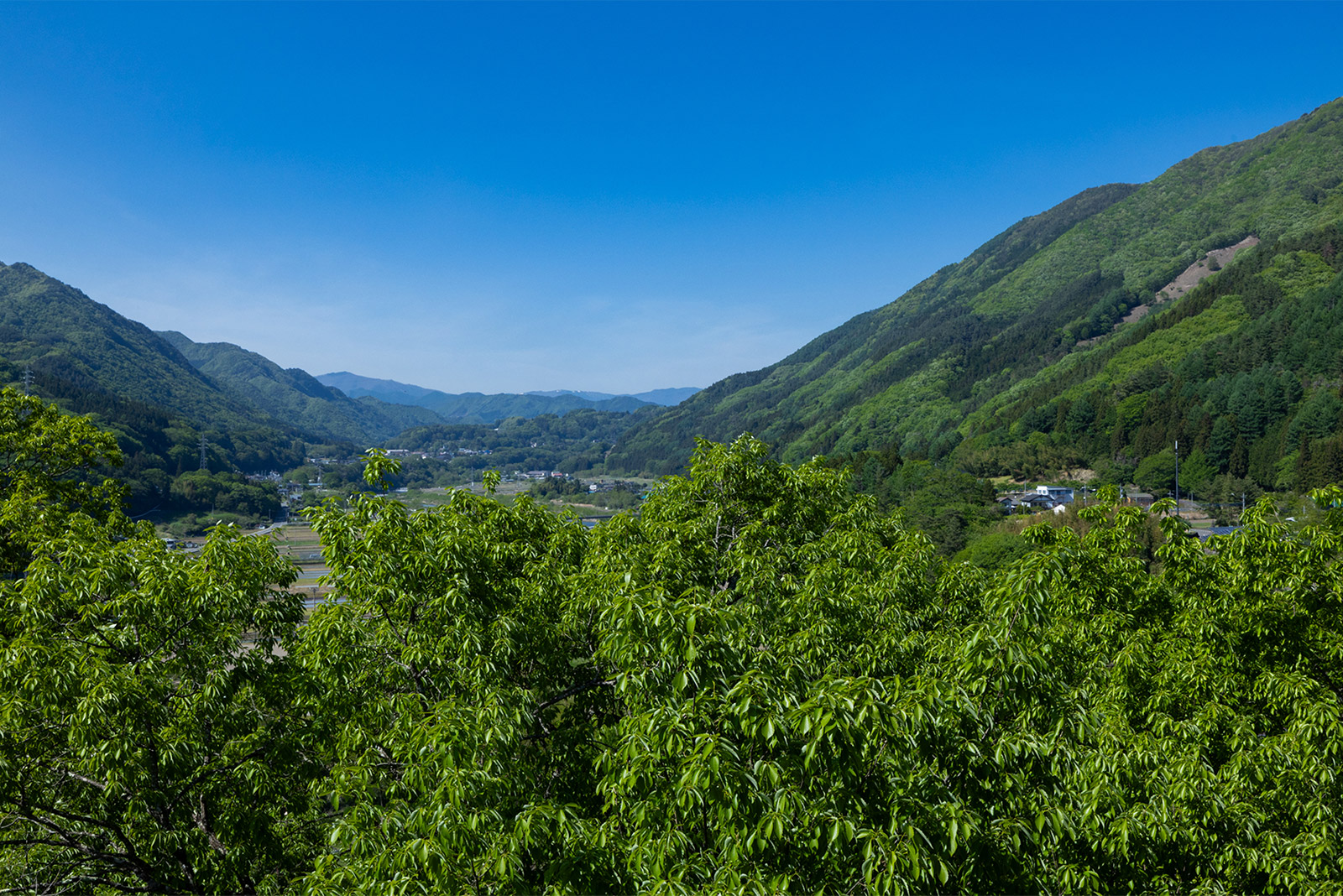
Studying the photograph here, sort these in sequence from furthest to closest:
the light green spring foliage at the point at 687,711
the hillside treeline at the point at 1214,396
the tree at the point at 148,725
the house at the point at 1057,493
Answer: the house at the point at 1057,493
the hillside treeline at the point at 1214,396
the tree at the point at 148,725
the light green spring foliage at the point at 687,711

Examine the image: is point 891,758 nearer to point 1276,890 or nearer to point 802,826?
point 802,826

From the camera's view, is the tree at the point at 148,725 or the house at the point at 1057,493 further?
the house at the point at 1057,493

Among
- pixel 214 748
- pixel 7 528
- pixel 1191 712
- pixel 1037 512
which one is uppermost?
pixel 7 528

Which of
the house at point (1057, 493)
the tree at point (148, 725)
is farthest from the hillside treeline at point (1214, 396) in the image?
the tree at point (148, 725)

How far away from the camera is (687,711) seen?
564 centimetres

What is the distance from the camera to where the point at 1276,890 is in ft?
28.4

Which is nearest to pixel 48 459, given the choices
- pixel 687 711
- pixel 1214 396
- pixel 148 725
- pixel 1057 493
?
pixel 148 725

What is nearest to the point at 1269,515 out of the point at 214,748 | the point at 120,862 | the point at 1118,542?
the point at 1118,542

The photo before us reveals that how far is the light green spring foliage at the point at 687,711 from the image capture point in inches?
223

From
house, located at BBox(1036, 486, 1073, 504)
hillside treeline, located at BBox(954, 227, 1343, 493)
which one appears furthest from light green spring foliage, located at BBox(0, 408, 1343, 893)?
house, located at BBox(1036, 486, 1073, 504)

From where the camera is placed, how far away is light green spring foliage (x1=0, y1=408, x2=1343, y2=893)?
5.68 meters

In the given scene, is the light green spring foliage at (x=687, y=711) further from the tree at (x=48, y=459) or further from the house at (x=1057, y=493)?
the house at (x=1057, y=493)

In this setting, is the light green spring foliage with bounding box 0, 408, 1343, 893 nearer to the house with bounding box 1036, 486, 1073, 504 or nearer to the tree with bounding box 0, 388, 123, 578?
the tree with bounding box 0, 388, 123, 578

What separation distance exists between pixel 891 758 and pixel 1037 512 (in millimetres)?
108964
